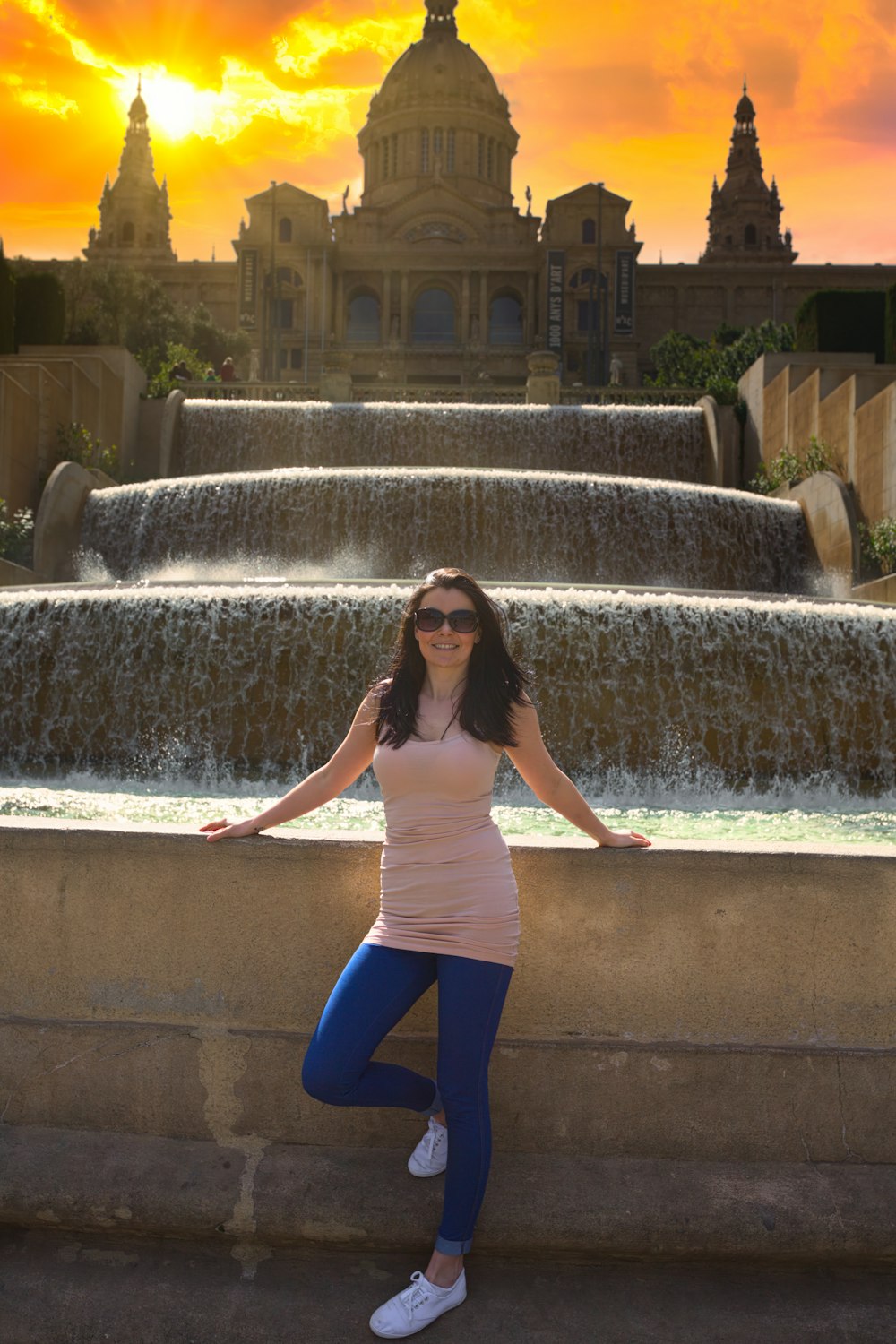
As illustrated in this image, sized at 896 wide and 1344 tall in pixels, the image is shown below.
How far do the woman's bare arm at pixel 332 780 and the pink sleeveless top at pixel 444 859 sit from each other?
148mm

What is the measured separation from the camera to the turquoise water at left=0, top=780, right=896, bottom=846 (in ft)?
21.4

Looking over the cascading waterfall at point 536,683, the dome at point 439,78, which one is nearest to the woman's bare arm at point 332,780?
the cascading waterfall at point 536,683

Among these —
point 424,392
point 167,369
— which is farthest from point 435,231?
point 167,369

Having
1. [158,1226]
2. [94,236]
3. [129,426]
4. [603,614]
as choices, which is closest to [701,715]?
[603,614]

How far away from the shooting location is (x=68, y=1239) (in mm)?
2965

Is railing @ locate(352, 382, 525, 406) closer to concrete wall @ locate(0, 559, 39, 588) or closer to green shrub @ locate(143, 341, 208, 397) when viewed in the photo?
green shrub @ locate(143, 341, 208, 397)

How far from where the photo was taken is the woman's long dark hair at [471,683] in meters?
3.04

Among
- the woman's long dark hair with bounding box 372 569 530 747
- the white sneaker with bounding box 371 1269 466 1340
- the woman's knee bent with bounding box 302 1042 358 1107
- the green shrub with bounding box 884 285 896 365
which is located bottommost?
the white sneaker with bounding box 371 1269 466 1340

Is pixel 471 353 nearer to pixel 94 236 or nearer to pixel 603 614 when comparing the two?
pixel 94 236

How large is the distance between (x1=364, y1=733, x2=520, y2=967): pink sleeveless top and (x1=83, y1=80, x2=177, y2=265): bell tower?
10188cm

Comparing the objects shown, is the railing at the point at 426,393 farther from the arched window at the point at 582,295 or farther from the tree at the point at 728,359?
the arched window at the point at 582,295

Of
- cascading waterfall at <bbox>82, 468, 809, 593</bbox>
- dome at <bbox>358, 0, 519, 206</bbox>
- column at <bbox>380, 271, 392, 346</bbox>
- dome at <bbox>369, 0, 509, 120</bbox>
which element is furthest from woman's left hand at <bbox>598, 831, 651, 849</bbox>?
dome at <bbox>369, 0, 509, 120</bbox>

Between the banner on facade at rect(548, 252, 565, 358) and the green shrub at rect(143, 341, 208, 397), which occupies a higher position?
the banner on facade at rect(548, 252, 565, 358)

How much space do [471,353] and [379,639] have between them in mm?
58840
